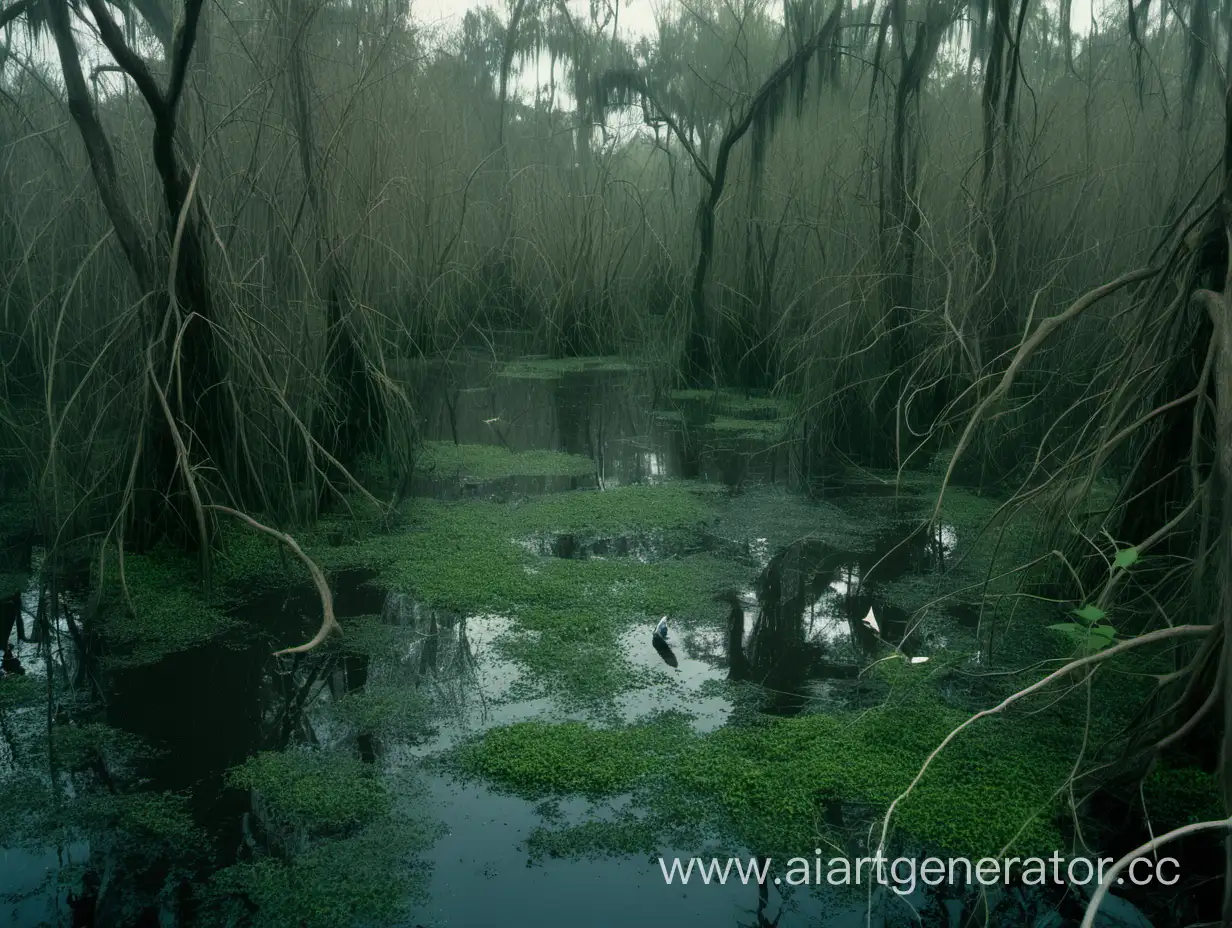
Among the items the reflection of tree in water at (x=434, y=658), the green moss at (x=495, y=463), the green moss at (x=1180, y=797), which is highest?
the green moss at (x=495, y=463)

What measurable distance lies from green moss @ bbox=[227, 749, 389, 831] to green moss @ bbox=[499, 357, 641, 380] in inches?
219

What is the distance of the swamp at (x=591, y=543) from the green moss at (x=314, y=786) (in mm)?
11

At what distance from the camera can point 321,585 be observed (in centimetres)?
241

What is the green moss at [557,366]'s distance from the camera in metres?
7.67

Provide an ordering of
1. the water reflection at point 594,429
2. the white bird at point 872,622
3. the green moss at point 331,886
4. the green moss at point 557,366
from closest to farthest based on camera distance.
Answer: the green moss at point 331,886 → the white bird at point 872,622 → the water reflection at point 594,429 → the green moss at point 557,366

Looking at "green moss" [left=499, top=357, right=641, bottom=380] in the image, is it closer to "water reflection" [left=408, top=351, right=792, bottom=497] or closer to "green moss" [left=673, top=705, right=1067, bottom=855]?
"water reflection" [left=408, top=351, right=792, bottom=497]

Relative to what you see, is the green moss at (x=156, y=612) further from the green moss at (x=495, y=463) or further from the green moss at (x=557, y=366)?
the green moss at (x=557, y=366)

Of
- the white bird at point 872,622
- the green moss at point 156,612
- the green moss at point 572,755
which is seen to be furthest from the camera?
the white bird at point 872,622

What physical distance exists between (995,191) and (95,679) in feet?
11.9

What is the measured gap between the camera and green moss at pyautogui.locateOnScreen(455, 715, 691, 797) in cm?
197

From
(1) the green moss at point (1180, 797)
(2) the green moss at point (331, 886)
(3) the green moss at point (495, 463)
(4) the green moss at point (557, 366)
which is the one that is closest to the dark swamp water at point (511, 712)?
(2) the green moss at point (331, 886)

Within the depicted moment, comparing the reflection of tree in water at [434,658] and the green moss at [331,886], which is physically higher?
the reflection of tree in water at [434,658]

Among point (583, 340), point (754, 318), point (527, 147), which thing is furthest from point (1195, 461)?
point (527, 147)

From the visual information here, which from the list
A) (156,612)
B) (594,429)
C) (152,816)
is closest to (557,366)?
(594,429)
